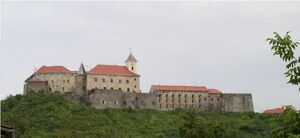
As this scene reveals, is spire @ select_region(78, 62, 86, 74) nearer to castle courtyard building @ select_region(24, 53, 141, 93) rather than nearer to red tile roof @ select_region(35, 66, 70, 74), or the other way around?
castle courtyard building @ select_region(24, 53, 141, 93)

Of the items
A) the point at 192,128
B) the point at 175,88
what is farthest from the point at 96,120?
the point at 192,128

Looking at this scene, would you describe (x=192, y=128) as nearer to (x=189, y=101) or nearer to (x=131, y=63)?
(x=189, y=101)

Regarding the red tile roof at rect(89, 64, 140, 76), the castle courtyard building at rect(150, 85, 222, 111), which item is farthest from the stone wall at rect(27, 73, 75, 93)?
the castle courtyard building at rect(150, 85, 222, 111)

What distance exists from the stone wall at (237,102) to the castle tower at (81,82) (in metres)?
17.4

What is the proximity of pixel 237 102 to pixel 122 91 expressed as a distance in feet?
48.2

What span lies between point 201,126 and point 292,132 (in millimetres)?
19771

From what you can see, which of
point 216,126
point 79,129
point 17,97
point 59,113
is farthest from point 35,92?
point 216,126

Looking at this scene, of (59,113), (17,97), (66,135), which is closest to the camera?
(66,135)

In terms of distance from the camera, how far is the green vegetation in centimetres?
5633

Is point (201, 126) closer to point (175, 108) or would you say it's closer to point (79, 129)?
point (79, 129)

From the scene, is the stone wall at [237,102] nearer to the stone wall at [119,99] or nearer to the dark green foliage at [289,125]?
the stone wall at [119,99]

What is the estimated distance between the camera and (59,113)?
6431cm

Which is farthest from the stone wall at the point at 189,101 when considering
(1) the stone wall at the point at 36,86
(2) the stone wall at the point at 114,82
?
(1) the stone wall at the point at 36,86

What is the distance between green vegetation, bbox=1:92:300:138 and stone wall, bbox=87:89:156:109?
1504 mm
